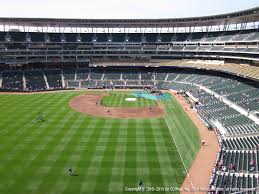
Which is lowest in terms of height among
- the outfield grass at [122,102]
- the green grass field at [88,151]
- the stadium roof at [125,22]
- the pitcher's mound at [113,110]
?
the green grass field at [88,151]

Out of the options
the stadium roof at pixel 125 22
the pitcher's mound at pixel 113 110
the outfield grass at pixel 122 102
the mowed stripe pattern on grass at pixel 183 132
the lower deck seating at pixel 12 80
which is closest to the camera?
the mowed stripe pattern on grass at pixel 183 132

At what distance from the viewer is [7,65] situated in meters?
99.9

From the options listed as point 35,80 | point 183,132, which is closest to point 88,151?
point 183,132

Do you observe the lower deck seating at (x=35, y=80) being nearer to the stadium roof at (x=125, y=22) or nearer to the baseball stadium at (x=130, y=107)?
the baseball stadium at (x=130, y=107)

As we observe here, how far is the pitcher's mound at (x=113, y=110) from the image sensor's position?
59266 mm

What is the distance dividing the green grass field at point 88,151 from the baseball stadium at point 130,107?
159 mm

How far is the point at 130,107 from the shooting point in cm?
6675

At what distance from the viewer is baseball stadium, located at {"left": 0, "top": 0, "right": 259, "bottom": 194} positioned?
111ft

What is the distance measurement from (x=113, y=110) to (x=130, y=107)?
5.04 m

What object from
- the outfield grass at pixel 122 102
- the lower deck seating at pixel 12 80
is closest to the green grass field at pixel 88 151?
the outfield grass at pixel 122 102

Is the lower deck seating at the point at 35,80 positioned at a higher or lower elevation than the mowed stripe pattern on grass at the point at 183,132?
higher

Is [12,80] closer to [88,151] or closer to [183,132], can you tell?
[88,151]

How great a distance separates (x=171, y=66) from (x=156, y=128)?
5447cm

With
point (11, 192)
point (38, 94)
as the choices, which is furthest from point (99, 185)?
point (38, 94)
